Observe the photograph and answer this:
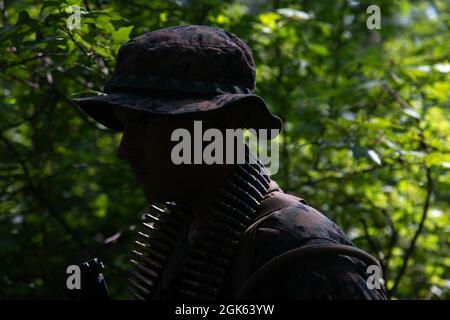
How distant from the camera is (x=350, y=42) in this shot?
23.4 ft

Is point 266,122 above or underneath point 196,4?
above

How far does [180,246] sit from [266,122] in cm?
63

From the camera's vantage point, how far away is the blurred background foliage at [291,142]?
5156 mm

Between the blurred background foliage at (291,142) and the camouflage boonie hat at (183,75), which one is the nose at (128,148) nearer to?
the camouflage boonie hat at (183,75)

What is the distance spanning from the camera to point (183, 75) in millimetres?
2707

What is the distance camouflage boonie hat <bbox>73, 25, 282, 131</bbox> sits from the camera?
2672mm

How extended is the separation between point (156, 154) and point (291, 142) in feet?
10.5

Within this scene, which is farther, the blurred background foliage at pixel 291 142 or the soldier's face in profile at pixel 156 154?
the blurred background foliage at pixel 291 142

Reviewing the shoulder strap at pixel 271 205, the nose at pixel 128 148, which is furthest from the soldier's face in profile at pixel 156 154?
the shoulder strap at pixel 271 205

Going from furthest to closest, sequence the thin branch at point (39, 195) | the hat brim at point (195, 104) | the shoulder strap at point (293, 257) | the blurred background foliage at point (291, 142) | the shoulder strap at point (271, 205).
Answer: the thin branch at point (39, 195)
the blurred background foliage at point (291, 142)
the shoulder strap at point (271, 205)
the hat brim at point (195, 104)
the shoulder strap at point (293, 257)

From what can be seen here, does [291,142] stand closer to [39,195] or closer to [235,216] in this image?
[39,195]

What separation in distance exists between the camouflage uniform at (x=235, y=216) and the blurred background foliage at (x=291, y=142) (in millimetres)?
1561
